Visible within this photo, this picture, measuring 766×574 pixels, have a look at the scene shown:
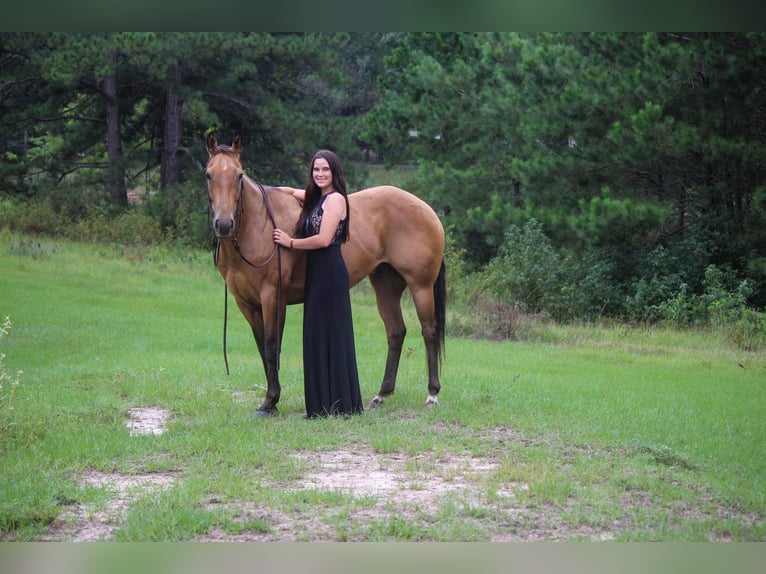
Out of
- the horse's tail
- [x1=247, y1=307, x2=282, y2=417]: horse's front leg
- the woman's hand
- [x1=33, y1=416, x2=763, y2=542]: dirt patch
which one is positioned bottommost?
[x1=33, y1=416, x2=763, y2=542]: dirt patch

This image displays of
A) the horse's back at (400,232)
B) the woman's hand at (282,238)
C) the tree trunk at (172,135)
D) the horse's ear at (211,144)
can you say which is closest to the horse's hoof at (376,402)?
the horse's back at (400,232)

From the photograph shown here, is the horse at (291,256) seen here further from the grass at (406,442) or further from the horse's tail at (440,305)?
the grass at (406,442)

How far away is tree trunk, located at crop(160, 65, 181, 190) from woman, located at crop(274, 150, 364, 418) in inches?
514

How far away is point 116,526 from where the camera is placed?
13.5 feet

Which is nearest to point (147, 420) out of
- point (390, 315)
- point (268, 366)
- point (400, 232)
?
point (268, 366)

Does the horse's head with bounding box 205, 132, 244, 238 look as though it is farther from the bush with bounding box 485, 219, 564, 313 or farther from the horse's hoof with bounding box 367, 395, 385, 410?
the bush with bounding box 485, 219, 564, 313

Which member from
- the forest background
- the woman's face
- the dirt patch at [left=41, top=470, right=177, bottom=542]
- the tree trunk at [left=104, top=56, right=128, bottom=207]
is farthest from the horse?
the tree trunk at [left=104, top=56, right=128, bottom=207]

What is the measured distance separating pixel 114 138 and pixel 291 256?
46.3 feet

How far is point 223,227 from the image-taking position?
220 inches

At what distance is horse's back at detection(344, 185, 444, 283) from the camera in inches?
260

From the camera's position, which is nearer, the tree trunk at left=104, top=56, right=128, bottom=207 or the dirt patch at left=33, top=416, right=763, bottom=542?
the dirt patch at left=33, top=416, right=763, bottom=542

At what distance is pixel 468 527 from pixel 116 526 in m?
1.59
